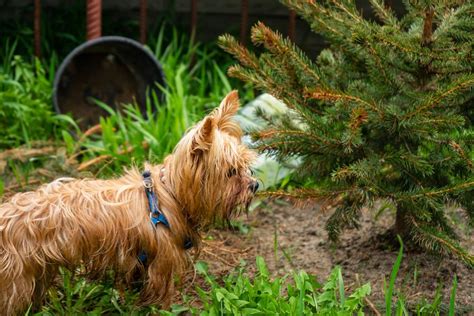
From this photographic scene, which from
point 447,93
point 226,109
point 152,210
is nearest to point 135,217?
point 152,210

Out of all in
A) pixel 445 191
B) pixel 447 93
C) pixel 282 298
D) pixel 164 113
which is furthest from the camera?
pixel 164 113

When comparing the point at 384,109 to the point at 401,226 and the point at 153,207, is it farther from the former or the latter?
the point at 153,207

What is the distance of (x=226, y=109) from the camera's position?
373 cm

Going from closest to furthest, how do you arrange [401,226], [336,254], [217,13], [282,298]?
1. [282,298]
2. [401,226]
3. [336,254]
4. [217,13]

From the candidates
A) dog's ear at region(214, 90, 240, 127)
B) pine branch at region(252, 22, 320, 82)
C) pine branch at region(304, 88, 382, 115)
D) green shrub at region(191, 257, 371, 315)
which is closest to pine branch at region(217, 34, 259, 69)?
pine branch at region(252, 22, 320, 82)

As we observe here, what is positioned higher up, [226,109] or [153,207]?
[226,109]

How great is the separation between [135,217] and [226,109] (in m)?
0.64

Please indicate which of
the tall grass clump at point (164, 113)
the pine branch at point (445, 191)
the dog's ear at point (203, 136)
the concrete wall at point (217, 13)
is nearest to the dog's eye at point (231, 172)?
the dog's ear at point (203, 136)

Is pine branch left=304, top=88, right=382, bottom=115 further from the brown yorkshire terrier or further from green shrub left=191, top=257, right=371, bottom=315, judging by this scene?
green shrub left=191, top=257, right=371, bottom=315

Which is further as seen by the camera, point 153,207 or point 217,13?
point 217,13

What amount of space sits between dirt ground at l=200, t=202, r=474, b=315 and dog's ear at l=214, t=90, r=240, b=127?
2.98 feet

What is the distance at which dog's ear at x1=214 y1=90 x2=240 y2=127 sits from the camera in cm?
370

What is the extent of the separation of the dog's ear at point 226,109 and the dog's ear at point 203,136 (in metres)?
0.16

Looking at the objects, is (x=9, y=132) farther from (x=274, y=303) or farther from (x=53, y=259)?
(x=274, y=303)
